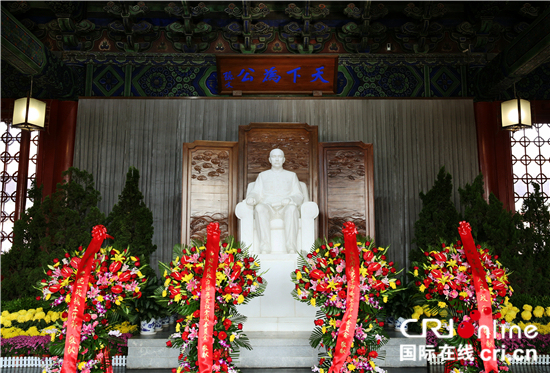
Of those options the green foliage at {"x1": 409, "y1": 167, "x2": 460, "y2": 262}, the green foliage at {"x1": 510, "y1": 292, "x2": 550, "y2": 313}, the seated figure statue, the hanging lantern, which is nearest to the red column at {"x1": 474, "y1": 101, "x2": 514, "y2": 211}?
the green foliage at {"x1": 409, "y1": 167, "x2": 460, "y2": 262}

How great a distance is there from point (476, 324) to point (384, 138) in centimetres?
371

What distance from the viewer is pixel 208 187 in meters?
5.10

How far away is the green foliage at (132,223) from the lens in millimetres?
4410

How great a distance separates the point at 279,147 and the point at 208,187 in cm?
99

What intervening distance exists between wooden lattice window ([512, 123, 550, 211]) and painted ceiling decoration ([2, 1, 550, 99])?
0.58 meters

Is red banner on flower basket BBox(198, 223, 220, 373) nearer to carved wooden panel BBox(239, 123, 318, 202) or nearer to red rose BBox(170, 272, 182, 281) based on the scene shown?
red rose BBox(170, 272, 182, 281)

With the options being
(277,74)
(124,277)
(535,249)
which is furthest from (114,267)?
(277,74)

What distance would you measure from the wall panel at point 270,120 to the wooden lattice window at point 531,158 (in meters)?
0.61

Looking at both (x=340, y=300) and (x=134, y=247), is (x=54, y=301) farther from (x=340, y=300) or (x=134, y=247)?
(x=134, y=247)

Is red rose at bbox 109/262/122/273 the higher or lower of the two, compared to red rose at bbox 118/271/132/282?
higher

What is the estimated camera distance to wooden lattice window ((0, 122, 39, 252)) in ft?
18.3

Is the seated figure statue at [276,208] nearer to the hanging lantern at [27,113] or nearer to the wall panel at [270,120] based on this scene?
the wall panel at [270,120]

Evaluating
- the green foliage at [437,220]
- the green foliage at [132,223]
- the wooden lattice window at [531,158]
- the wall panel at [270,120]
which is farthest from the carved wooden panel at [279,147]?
the wooden lattice window at [531,158]

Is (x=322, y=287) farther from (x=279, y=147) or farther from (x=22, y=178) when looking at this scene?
(x=22, y=178)
